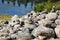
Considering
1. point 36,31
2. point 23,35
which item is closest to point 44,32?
point 36,31

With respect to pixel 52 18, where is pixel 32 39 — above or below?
below

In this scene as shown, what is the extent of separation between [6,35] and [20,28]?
5.75 feet

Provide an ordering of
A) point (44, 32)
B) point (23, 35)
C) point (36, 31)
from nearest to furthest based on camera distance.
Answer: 1. point (44, 32)
2. point (36, 31)
3. point (23, 35)

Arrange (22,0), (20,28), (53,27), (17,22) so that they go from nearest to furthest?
(53,27) → (20,28) → (17,22) → (22,0)

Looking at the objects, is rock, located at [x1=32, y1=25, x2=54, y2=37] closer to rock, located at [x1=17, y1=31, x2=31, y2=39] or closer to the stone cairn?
the stone cairn

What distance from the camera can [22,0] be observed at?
129875 millimetres

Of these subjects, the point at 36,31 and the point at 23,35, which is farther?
the point at 23,35

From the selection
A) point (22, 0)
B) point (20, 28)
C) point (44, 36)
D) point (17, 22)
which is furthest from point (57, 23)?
point (22, 0)

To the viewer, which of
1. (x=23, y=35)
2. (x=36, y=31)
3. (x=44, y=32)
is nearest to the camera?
(x=44, y=32)

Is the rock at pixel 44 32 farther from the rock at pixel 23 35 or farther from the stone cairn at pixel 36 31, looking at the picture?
the rock at pixel 23 35

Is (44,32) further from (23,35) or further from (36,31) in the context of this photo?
(23,35)

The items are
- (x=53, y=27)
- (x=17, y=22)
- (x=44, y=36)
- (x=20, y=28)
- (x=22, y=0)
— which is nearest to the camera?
(x=44, y=36)

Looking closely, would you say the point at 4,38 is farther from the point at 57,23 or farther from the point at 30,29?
the point at 57,23

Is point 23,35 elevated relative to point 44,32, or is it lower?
lower
